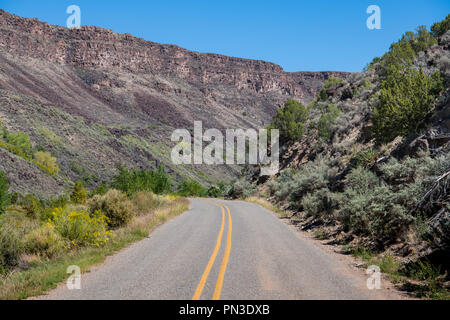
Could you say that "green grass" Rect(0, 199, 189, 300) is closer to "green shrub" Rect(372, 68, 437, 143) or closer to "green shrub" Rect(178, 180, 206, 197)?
"green shrub" Rect(372, 68, 437, 143)

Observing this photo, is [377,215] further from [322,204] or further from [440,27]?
[440,27]

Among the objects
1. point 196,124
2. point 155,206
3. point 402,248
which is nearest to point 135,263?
point 402,248

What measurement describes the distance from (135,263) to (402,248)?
271 inches

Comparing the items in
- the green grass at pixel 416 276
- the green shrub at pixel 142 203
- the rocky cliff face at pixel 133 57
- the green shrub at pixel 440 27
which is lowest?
the green shrub at pixel 142 203

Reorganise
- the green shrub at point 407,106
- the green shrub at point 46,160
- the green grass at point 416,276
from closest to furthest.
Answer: the green grass at point 416,276, the green shrub at point 407,106, the green shrub at point 46,160

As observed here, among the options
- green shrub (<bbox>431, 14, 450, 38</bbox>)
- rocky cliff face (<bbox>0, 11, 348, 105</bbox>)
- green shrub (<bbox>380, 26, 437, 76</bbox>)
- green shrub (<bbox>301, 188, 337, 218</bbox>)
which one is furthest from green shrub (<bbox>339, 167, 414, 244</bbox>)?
rocky cliff face (<bbox>0, 11, 348, 105</bbox>)

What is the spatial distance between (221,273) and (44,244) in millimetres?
6422

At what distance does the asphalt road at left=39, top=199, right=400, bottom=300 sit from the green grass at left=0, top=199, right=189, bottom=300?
37 cm

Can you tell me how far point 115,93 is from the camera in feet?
381

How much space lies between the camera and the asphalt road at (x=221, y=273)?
589 cm

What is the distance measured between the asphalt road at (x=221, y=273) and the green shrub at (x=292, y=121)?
2766 cm

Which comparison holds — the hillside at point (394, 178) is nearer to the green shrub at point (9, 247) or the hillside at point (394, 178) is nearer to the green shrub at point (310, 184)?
the green shrub at point (310, 184)

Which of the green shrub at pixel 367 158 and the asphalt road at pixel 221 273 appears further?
the green shrub at pixel 367 158

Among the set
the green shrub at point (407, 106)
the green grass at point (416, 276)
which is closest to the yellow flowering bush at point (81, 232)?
the green grass at point (416, 276)
